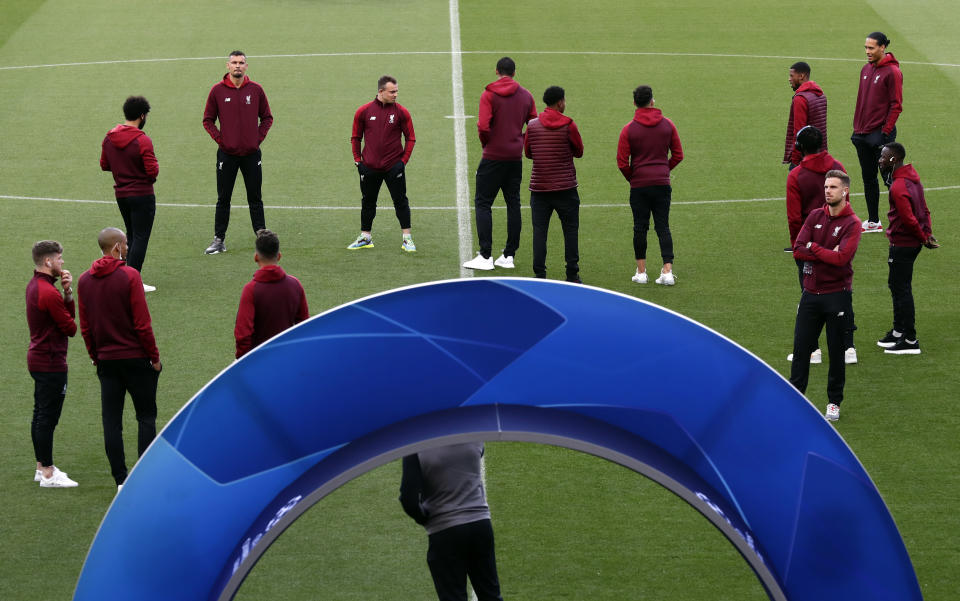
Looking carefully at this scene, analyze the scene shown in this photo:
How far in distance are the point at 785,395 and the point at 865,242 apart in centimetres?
1153

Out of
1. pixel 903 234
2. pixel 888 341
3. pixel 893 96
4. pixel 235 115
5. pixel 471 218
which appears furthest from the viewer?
pixel 471 218

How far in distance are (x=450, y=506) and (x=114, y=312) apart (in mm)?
3729

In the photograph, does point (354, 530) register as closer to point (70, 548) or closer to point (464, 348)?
point (70, 548)

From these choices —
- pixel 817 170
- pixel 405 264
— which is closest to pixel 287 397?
pixel 817 170

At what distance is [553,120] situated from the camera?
13.5 metres

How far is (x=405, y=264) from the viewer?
48.7 feet

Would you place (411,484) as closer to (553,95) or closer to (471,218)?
(553,95)

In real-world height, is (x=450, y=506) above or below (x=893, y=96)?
below

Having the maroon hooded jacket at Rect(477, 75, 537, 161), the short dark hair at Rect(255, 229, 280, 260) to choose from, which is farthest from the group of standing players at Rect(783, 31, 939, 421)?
the short dark hair at Rect(255, 229, 280, 260)

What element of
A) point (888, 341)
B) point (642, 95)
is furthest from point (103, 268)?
point (888, 341)

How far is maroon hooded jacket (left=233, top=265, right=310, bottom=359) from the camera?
362 inches

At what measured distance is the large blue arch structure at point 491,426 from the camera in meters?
4.62

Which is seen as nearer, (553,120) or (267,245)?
(267,245)

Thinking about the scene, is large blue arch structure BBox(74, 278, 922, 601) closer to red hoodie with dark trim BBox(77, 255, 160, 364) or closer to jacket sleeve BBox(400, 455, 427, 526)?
jacket sleeve BBox(400, 455, 427, 526)
